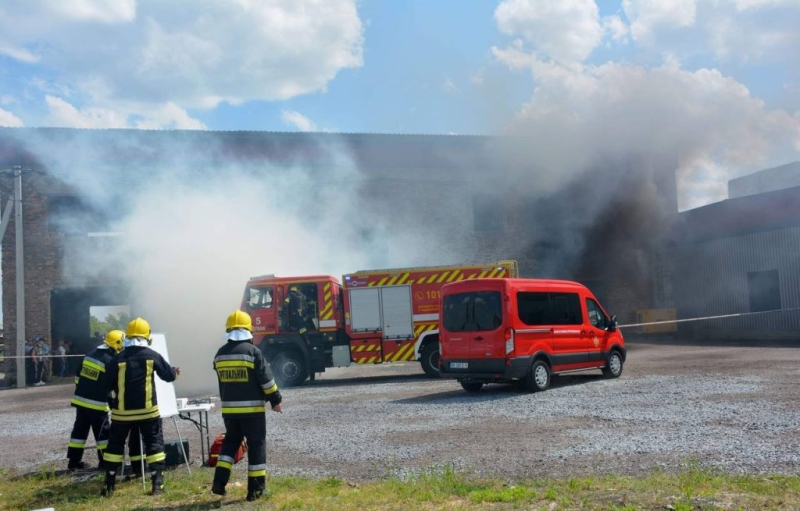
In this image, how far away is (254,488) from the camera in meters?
5.76

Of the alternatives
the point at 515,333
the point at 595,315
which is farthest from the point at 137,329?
the point at 595,315

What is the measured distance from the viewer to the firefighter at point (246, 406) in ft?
19.0

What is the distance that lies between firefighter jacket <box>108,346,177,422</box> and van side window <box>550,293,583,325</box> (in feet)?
24.2

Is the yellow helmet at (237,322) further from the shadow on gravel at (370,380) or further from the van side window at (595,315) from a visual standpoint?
the shadow on gravel at (370,380)

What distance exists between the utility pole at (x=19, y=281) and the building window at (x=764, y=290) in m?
24.6

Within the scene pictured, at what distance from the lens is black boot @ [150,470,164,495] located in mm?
6281

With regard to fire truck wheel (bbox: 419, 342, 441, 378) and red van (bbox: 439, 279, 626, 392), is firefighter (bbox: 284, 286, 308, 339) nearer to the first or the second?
fire truck wheel (bbox: 419, 342, 441, 378)

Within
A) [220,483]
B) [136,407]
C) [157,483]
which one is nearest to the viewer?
[220,483]

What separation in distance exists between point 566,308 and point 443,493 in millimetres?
7507

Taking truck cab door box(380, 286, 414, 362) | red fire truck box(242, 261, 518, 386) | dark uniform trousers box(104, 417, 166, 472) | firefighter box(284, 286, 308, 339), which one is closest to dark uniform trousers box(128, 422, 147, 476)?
dark uniform trousers box(104, 417, 166, 472)

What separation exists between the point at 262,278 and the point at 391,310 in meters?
3.13

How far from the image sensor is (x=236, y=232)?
903 inches

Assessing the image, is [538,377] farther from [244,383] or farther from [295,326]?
[244,383]

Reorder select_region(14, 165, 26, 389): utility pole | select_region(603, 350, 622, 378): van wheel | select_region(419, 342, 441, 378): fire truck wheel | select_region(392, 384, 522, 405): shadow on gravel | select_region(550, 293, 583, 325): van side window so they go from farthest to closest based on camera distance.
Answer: select_region(14, 165, 26, 389): utility pole
select_region(419, 342, 441, 378): fire truck wheel
select_region(603, 350, 622, 378): van wheel
select_region(550, 293, 583, 325): van side window
select_region(392, 384, 522, 405): shadow on gravel
